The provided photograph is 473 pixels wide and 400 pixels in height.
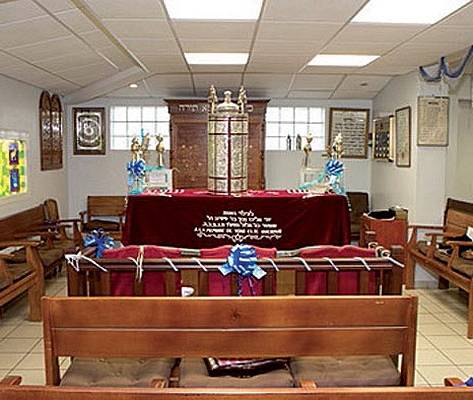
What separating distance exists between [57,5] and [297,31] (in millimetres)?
1829

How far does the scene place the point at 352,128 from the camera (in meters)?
8.33

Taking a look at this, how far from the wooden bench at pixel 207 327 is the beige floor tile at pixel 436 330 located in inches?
103

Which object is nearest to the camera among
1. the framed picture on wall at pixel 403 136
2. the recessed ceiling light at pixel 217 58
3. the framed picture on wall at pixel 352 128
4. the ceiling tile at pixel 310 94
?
the recessed ceiling light at pixel 217 58

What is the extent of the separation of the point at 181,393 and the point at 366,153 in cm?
722

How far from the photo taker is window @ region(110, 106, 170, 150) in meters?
8.23

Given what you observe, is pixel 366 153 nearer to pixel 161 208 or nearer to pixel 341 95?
pixel 341 95

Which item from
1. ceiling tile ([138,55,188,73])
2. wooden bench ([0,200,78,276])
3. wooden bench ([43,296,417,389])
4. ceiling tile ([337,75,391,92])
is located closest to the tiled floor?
wooden bench ([0,200,78,276])

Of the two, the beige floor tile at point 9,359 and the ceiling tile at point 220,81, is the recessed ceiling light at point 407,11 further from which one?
the beige floor tile at point 9,359

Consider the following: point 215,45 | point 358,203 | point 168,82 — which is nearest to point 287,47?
point 215,45

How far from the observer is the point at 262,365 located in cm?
A: 239

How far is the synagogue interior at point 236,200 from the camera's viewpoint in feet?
7.07

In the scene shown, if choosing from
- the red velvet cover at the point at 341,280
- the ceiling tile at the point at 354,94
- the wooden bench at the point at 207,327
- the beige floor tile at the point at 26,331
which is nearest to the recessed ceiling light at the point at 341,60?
the ceiling tile at the point at 354,94

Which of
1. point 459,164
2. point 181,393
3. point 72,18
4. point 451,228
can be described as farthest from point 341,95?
point 181,393

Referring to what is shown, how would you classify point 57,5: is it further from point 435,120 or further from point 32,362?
point 435,120
